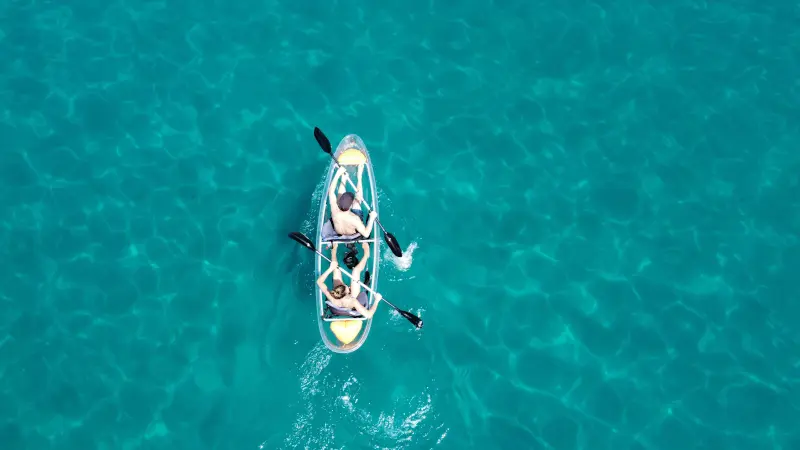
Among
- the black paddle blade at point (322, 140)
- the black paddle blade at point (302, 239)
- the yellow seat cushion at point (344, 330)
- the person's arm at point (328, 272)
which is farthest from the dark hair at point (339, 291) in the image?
the black paddle blade at point (322, 140)

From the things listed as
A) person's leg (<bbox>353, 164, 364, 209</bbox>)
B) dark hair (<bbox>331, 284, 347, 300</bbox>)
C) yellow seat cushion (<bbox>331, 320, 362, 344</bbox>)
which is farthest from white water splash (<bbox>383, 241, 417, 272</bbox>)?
yellow seat cushion (<bbox>331, 320, 362, 344</bbox>)

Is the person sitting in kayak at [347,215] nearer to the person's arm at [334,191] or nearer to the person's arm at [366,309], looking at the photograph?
the person's arm at [334,191]

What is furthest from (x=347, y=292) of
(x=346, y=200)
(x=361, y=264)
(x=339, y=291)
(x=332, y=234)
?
(x=346, y=200)

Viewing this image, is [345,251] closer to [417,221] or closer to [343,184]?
[343,184]

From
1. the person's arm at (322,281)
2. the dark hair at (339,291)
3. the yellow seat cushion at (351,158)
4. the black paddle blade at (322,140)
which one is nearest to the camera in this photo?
the dark hair at (339,291)

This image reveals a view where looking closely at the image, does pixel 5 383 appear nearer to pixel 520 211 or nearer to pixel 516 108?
pixel 520 211
